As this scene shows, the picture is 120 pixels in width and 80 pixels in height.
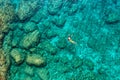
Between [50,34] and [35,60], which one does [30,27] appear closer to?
[50,34]

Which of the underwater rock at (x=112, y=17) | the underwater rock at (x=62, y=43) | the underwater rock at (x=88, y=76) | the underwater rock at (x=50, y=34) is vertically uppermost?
the underwater rock at (x=112, y=17)

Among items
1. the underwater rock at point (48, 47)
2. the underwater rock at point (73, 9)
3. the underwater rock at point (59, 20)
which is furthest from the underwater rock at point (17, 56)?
the underwater rock at point (73, 9)

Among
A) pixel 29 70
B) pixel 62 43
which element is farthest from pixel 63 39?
pixel 29 70

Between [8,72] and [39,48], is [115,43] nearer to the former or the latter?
[39,48]

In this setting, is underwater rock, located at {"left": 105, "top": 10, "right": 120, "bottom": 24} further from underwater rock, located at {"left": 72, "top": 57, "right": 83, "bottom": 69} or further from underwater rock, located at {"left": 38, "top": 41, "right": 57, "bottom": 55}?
underwater rock, located at {"left": 38, "top": 41, "right": 57, "bottom": 55}

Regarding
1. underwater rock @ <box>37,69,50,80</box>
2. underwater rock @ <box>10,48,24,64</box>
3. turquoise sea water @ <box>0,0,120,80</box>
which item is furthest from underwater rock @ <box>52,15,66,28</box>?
underwater rock @ <box>37,69,50,80</box>

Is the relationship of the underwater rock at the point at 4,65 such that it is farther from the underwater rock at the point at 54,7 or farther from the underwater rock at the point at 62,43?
the underwater rock at the point at 54,7
